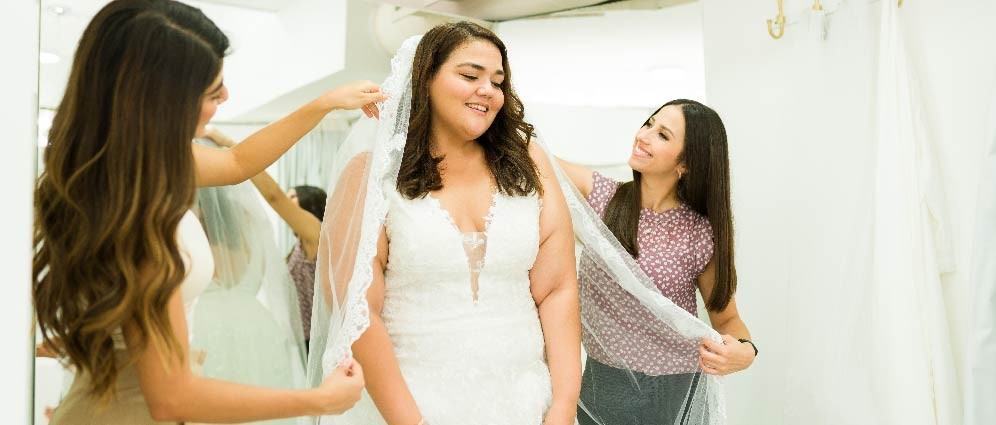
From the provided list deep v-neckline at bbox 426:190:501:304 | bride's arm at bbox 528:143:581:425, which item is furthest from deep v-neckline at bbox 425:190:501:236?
bride's arm at bbox 528:143:581:425

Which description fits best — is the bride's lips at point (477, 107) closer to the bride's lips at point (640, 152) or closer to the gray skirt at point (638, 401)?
the bride's lips at point (640, 152)

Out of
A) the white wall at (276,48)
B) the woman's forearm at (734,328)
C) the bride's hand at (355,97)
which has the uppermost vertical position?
the white wall at (276,48)

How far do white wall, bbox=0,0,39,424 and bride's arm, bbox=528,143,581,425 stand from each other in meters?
0.88

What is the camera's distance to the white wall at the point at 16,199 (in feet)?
2.35

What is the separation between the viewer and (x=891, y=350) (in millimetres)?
1716

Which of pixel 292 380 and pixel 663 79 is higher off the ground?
pixel 663 79

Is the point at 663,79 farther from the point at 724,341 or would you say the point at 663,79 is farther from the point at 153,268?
the point at 153,268

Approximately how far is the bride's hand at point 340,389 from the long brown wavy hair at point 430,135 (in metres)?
0.33

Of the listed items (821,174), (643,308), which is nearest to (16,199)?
(643,308)

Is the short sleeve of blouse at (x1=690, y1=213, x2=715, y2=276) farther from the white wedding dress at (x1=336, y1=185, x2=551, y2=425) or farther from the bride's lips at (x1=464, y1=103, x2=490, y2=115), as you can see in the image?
the bride's lips at (x1=464, y1=103, x2=490, y2=115)

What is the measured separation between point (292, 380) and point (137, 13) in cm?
74

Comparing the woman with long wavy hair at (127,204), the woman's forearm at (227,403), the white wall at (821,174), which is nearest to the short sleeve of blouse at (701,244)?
the white wall at (821,174)

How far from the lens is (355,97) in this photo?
1.28 meters

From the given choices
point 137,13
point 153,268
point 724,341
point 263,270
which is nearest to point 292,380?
point 263,270
